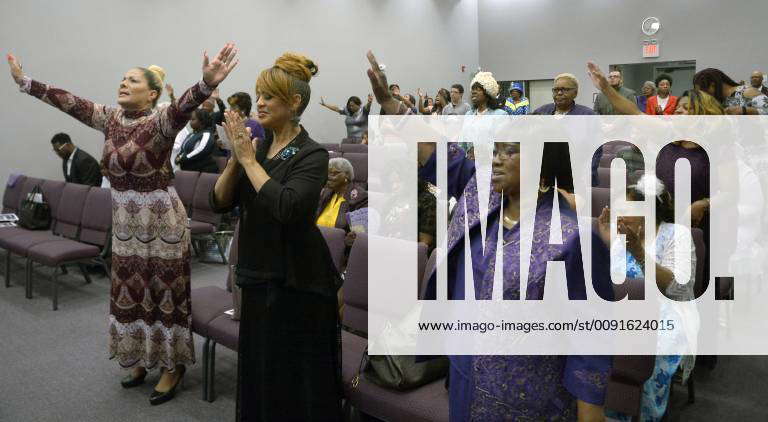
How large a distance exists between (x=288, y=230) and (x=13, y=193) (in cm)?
611

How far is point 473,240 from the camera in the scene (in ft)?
5.75

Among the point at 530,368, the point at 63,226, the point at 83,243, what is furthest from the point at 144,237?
the point at 63,226

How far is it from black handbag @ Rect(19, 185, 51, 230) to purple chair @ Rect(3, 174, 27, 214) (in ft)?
2.25

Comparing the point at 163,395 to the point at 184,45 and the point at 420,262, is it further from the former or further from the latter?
the point at 184,45

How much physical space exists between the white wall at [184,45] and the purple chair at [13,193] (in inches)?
33.2

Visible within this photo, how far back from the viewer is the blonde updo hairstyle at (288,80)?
2213mm

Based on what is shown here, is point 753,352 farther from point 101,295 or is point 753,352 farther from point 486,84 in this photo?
point 101,295

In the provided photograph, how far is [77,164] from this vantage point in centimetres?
672

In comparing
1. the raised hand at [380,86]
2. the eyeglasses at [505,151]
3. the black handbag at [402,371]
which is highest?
the raised hand at [380,86]

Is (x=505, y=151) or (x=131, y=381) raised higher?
(x=505, y=151)

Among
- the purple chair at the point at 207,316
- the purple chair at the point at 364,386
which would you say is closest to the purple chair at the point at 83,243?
the purple chair at the point at 207,316

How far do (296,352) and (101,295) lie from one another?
12.5ft

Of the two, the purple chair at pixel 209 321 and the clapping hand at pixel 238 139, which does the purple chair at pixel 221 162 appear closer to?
the purple chair at pixel 209 321

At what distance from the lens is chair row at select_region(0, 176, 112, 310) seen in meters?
5.20
